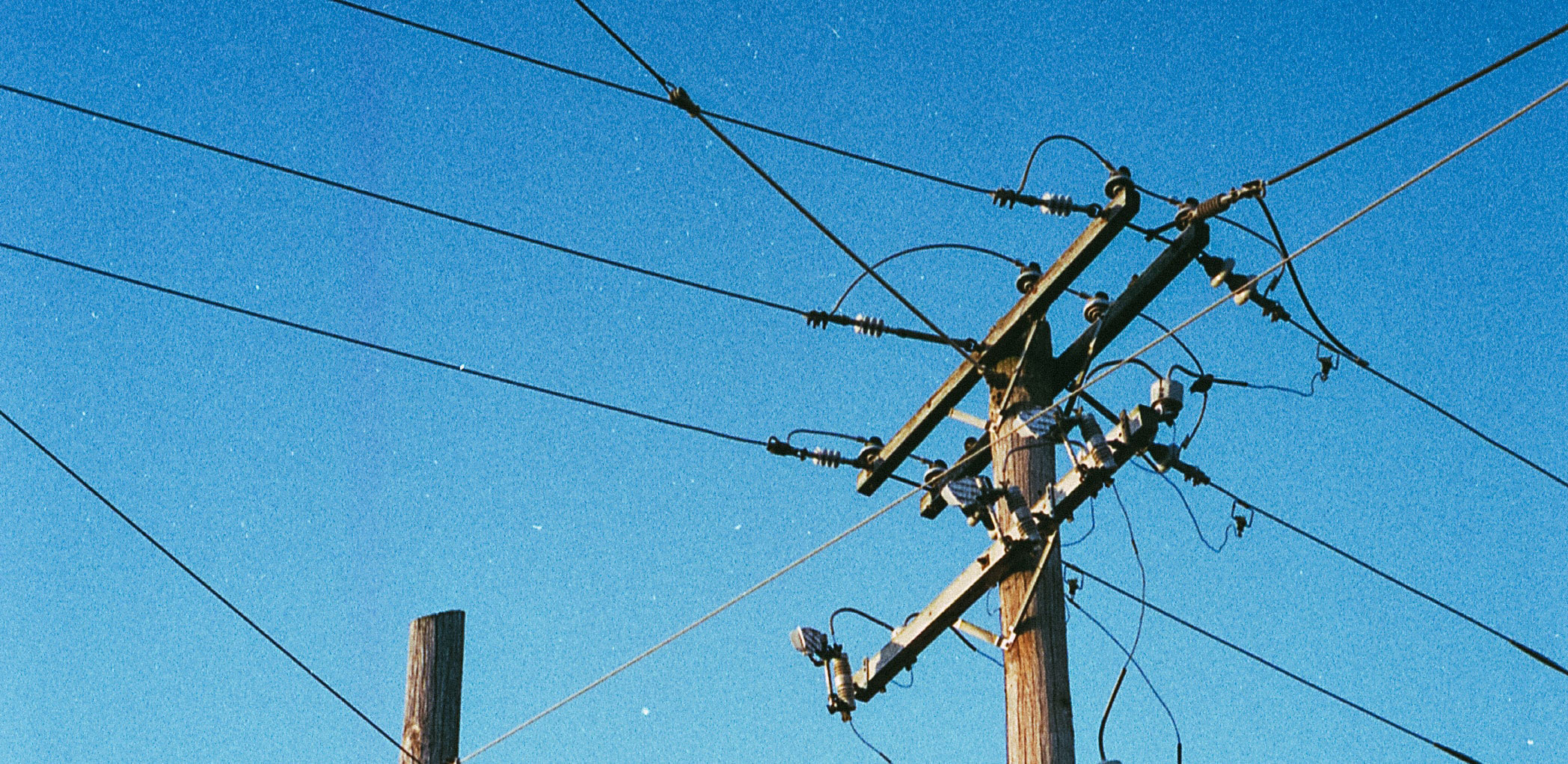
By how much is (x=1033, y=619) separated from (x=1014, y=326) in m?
1.54

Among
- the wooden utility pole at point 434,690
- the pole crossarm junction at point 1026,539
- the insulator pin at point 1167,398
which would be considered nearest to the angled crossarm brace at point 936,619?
the pole crossarm junction at point 1026,539

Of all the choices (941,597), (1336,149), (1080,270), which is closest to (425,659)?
(941,597)

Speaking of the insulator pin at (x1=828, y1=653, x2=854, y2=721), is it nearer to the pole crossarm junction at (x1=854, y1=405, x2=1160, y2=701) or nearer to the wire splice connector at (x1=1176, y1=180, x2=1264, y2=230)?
the pole crossarm junction at (x1=854, y1=405, x2=1160, y2=701)

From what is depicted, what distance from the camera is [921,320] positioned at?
8750mm

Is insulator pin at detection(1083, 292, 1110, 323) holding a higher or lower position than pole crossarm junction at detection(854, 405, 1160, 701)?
higher

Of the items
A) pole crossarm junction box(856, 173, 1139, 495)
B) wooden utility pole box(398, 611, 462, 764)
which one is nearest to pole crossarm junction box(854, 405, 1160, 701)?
pole crossarm junction box(856, 173, 1139, 495)

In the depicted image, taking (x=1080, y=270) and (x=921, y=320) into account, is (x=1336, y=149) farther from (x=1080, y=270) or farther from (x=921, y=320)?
(x=921, y=320)

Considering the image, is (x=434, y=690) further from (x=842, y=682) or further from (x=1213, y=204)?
(x=1213, y=204)

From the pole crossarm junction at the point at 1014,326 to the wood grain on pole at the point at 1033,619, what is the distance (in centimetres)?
10

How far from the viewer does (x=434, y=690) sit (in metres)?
7.66

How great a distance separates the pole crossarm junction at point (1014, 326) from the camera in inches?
314

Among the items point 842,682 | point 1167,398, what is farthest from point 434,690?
point 1167,398

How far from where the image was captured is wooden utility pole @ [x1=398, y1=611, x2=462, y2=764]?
7.60 meters

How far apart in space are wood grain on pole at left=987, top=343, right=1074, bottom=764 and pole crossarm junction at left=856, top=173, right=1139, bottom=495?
4.1 inches
